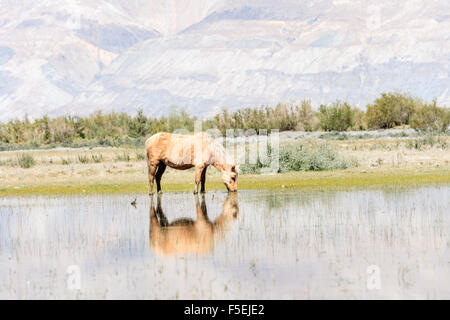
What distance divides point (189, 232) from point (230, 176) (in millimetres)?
9724

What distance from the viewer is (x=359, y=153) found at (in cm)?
4322

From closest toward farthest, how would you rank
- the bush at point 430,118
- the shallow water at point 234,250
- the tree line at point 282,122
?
the shallow water at point 234,250 < the bush at point 430,118 < the tree line at point 282,122

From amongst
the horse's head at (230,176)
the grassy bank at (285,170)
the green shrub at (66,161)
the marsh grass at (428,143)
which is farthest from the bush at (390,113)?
the horse's head at (230,176)

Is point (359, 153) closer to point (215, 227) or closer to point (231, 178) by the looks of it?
point (231, 178)

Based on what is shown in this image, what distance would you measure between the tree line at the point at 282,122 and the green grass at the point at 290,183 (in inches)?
1277

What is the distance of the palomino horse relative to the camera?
26.8 metres

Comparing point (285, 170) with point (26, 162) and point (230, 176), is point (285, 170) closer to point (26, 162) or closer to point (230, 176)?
point (230, 176)

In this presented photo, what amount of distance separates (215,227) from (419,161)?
22.6 meters

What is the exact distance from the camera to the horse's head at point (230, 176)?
2672 centimetres

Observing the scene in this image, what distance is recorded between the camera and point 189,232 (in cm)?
1708

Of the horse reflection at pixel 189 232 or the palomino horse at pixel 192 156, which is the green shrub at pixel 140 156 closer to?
the palomino horse at pixel 192 156

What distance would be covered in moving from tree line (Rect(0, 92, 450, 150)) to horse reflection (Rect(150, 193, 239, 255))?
46.1 meters
